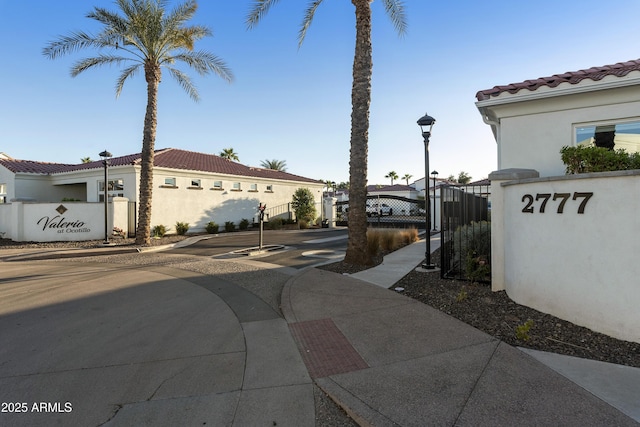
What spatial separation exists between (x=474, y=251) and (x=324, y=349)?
4.34 m

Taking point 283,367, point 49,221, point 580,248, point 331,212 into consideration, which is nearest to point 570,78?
point 580,248

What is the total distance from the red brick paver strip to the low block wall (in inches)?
121

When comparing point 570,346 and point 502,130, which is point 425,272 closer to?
point 502,130

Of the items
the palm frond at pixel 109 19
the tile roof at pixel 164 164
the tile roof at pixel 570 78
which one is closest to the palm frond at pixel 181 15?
the palm frond at pixel 109 19

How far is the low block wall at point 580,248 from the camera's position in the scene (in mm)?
3832

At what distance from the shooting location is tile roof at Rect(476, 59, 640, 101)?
6074mm

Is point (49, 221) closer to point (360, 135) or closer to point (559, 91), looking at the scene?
point (360, 135)

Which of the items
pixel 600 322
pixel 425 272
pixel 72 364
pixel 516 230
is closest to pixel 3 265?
pixel 72 364

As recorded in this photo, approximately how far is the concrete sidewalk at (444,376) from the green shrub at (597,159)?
9.26ft

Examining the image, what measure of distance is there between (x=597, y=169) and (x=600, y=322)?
2239 millimetres

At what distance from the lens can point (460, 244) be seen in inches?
285

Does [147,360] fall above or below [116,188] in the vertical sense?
below

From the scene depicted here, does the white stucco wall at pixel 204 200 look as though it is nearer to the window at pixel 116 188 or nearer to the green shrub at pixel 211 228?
the green shrub at pixel 211 228

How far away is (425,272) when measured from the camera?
8.21m
